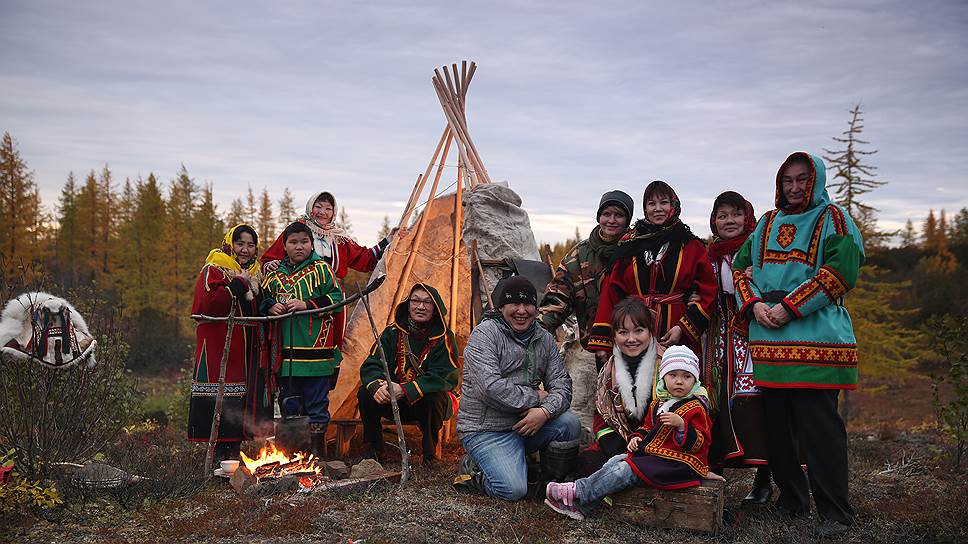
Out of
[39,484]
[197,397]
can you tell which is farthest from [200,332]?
[39,484]

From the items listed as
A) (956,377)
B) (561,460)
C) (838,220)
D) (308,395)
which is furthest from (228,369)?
(956,377)

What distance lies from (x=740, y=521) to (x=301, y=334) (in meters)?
2.95

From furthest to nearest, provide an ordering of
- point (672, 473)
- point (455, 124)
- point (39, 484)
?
point (455, 124) → point (39, 484) → point (672, 473)

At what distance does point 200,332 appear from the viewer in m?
5.00

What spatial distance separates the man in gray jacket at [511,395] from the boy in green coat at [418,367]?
602mm

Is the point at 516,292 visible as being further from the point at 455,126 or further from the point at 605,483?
the point at 455,126

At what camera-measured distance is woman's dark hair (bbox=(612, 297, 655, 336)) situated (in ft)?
12.5

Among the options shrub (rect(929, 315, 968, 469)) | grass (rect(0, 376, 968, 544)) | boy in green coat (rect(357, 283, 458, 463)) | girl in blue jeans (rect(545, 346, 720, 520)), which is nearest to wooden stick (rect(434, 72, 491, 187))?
boy in green coat (rect(357, 283, 458, 463))

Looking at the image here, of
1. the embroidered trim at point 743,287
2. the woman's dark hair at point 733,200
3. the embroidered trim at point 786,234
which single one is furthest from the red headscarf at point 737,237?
the embroidered trim at point 786,234

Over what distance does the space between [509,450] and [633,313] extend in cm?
109

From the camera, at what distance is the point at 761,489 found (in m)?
4.12

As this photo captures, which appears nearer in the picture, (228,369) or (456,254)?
(228,369)

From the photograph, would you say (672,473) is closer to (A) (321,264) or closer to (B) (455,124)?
(A) (321,264)

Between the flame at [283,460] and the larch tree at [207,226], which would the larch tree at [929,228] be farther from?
the flame at [283,460]
